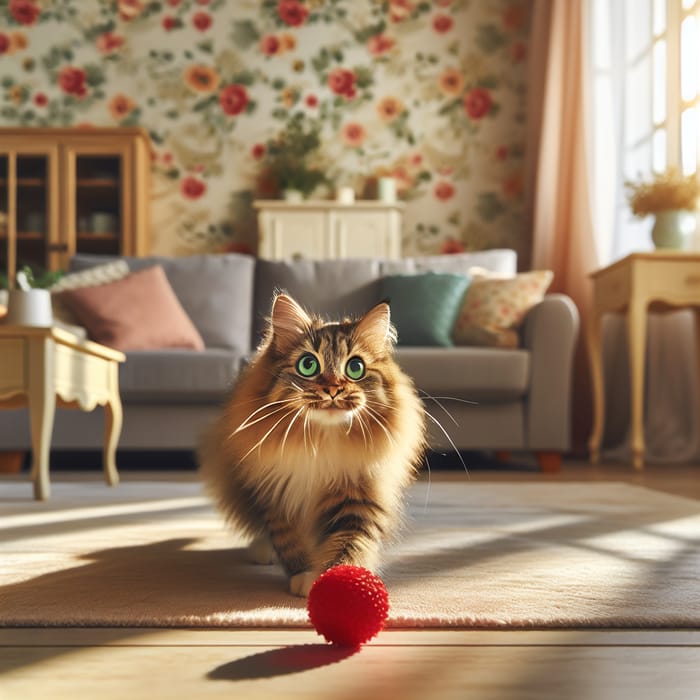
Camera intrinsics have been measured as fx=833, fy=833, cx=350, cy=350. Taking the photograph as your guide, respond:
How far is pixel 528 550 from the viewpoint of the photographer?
4.81 feet

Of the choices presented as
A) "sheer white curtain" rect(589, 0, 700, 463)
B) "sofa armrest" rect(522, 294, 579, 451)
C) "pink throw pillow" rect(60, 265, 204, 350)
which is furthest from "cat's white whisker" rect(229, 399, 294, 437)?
"sheer white curtain" rect(589, 0, 700, 463)

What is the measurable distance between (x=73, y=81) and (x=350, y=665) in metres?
5.35

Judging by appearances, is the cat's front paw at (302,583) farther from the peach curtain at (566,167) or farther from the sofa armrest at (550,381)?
the peach curtain at (566,167)

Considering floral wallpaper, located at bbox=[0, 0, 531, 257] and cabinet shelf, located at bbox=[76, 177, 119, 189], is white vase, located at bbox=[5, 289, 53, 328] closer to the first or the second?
cabinet shelf, located at bbox=[76, 177, 119, 189]

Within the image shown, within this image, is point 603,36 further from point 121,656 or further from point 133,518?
point 121,656

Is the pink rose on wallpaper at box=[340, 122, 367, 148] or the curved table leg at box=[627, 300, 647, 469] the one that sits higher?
the pink rose on wallpaper at box=[340, 122, 367, 148]

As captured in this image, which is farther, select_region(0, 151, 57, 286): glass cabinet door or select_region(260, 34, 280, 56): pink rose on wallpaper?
select_region(260, 34, 280, 56): pink rose on wallpaper

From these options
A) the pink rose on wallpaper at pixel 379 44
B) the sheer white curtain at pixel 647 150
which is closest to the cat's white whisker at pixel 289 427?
the sheer white curtain at pixel 647 150

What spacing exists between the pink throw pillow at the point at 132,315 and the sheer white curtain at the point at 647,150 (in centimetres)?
211

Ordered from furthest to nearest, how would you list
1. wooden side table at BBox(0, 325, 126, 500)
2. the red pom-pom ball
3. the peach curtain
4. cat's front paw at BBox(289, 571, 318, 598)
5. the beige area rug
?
1. the peach curtain
2. wooden side table at BBox(0, 325, 126, 500)
3. cat's front paw at BBox(289, 571, 318, 598)
4. the beige area rug
5. the red pom-pom ball

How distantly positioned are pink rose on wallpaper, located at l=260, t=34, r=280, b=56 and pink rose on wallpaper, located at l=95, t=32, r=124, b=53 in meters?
0.91

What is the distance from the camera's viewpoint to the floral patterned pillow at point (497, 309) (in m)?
3.44

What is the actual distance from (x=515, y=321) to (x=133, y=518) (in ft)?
6.57

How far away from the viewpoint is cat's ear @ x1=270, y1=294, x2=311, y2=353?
3.63ft
